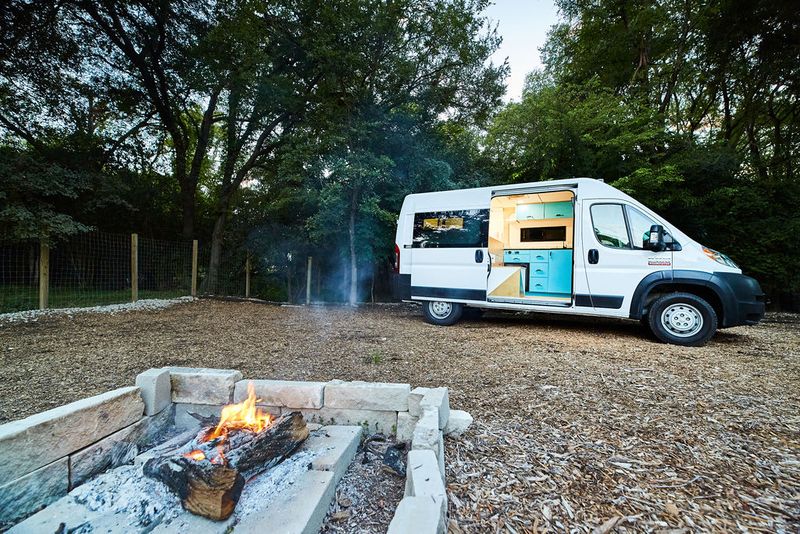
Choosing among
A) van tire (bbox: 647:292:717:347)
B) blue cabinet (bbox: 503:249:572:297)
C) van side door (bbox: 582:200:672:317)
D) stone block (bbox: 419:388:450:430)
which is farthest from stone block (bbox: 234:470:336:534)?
blue cabinet (bbox: 503:249:572:297)

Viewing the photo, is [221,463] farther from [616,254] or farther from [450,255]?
[616,254]

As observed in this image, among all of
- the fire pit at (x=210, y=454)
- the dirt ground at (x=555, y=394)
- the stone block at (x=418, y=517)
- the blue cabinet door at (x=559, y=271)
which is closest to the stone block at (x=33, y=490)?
the fire pit at (x=210, y=454)

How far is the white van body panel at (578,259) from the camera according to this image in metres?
4.71

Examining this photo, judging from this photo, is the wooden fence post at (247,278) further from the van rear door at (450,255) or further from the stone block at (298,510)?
the stone block at (298,510)

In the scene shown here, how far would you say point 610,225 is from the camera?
502 centimetres

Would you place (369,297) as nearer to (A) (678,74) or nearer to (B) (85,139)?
(B) (85,139)

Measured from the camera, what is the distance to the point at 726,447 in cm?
178

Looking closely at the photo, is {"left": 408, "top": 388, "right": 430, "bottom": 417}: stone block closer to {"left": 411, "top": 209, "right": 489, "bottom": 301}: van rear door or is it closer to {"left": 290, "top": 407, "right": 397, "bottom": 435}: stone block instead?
{"left": 290, "top": 407, "right": 397, "bottom": 435}: stone block

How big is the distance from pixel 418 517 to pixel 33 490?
5.16 feet

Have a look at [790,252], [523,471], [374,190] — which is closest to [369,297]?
[374,190]

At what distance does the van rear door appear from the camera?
19.2ft

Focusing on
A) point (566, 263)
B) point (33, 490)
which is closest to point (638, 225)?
point (566, 263)

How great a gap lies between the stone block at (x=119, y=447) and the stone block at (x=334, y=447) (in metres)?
0.91

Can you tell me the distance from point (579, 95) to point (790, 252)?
6186mm
